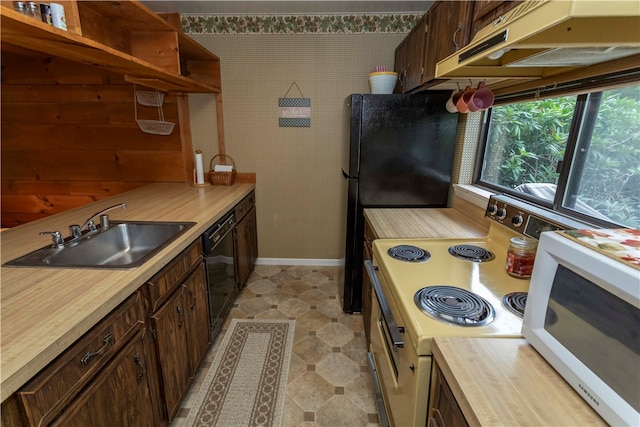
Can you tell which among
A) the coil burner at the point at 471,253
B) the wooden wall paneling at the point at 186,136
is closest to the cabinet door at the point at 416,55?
the coil burner at the point at 471,253

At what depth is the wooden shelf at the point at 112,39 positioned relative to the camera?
1128 mm

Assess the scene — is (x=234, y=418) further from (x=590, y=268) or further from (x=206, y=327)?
(x=590, y=268)

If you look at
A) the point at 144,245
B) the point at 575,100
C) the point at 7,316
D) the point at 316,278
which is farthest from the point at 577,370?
the point at 316,278

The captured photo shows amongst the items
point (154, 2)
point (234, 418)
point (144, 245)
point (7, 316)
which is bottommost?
point (234, 418)

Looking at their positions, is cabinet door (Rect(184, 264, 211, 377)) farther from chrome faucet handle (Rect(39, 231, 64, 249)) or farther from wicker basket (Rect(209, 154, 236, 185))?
wicker basket (Rect(209, 154, 236, 185))

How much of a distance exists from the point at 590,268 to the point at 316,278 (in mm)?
2553

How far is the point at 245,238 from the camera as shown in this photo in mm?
2805

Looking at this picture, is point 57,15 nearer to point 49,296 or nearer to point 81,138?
point 49,296

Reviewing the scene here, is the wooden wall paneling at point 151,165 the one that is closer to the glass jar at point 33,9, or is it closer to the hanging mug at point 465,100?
the glass jar at point 33,9

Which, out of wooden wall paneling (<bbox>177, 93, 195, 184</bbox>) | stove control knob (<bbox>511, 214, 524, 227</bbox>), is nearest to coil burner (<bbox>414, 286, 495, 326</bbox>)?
stove control knob (<bbox>511, 214, 524, 227</bbox>)

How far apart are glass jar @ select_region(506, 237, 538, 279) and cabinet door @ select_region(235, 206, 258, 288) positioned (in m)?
1.91

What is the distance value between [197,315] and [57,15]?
1.46m

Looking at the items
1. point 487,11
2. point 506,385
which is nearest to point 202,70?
point 487,11

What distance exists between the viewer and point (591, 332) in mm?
669
